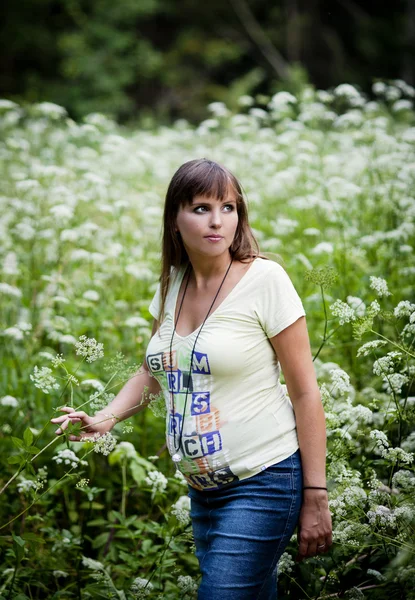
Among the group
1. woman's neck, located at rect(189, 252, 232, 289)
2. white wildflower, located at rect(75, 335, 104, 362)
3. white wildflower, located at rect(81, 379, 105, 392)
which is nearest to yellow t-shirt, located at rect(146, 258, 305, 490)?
woman's neck, located at rect(189, 252, 232, 289)

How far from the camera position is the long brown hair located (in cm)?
196

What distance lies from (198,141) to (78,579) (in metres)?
7.26

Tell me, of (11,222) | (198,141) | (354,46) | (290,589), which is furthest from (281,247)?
(354,46)

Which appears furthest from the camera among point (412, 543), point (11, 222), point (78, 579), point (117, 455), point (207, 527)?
point (11, 222)

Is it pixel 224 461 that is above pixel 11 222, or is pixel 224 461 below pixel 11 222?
below

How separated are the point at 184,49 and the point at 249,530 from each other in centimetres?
2099

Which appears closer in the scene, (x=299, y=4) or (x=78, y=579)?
(x=78, y=579)

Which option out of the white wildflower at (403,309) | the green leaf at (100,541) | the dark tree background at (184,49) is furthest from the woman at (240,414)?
the dark tree background at (184,49)

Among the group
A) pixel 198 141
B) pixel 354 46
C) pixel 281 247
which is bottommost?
pixel 281 247

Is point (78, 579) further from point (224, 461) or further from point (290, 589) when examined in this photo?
point (224, 461)

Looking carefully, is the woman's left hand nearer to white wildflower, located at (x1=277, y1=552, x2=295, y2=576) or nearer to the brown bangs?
white wildflower, located at (x1=277, y1=552, x2=295, y2=576)

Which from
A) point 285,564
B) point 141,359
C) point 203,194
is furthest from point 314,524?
point 141,359

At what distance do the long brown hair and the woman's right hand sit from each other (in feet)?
1.28

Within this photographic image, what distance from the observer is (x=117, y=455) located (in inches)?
109
